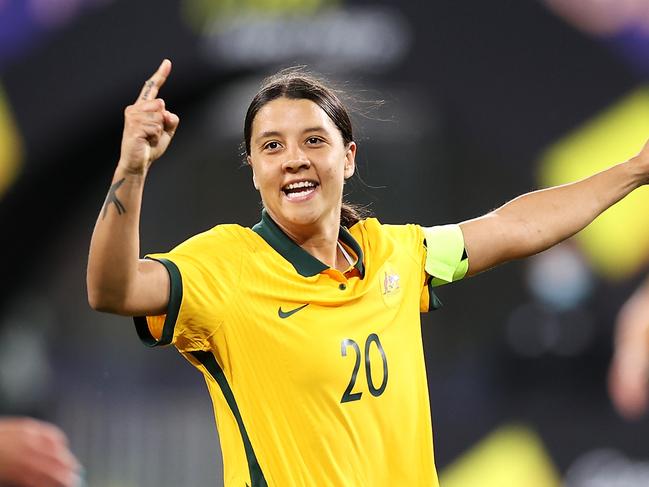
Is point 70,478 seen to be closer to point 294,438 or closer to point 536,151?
point 536,151

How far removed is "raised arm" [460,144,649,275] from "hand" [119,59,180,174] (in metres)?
1.11

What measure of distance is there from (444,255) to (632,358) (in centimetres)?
258

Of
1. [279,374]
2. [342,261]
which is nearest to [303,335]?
[279,374]

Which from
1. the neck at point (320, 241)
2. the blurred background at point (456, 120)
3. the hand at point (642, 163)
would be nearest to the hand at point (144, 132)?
the neck at point (320, 241)

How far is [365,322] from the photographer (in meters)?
3.14

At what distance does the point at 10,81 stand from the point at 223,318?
3049mm

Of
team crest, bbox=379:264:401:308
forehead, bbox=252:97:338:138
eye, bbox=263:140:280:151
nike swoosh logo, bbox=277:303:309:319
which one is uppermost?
forehead, bbox=252:97:338:138

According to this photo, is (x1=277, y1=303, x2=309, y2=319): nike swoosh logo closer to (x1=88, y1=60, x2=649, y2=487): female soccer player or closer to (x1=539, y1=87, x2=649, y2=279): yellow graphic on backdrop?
(x1=88, y1=60, x2=649, y2=487): female soccer player

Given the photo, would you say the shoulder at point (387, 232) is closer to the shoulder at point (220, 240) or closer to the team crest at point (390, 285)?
the team crest at point (390, 285)

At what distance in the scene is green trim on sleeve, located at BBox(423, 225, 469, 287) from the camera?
344 cm

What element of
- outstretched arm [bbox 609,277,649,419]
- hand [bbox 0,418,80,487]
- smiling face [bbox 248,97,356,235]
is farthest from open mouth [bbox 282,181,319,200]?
outstretched arm [bbox 609,277,649,419]

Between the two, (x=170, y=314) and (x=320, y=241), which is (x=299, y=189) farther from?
(x=170, y=314)

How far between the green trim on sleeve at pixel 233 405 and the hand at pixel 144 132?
1.88 feet

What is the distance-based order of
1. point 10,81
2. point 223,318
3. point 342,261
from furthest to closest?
1. point 10,81
2. point 342,261
3. point 223,318
